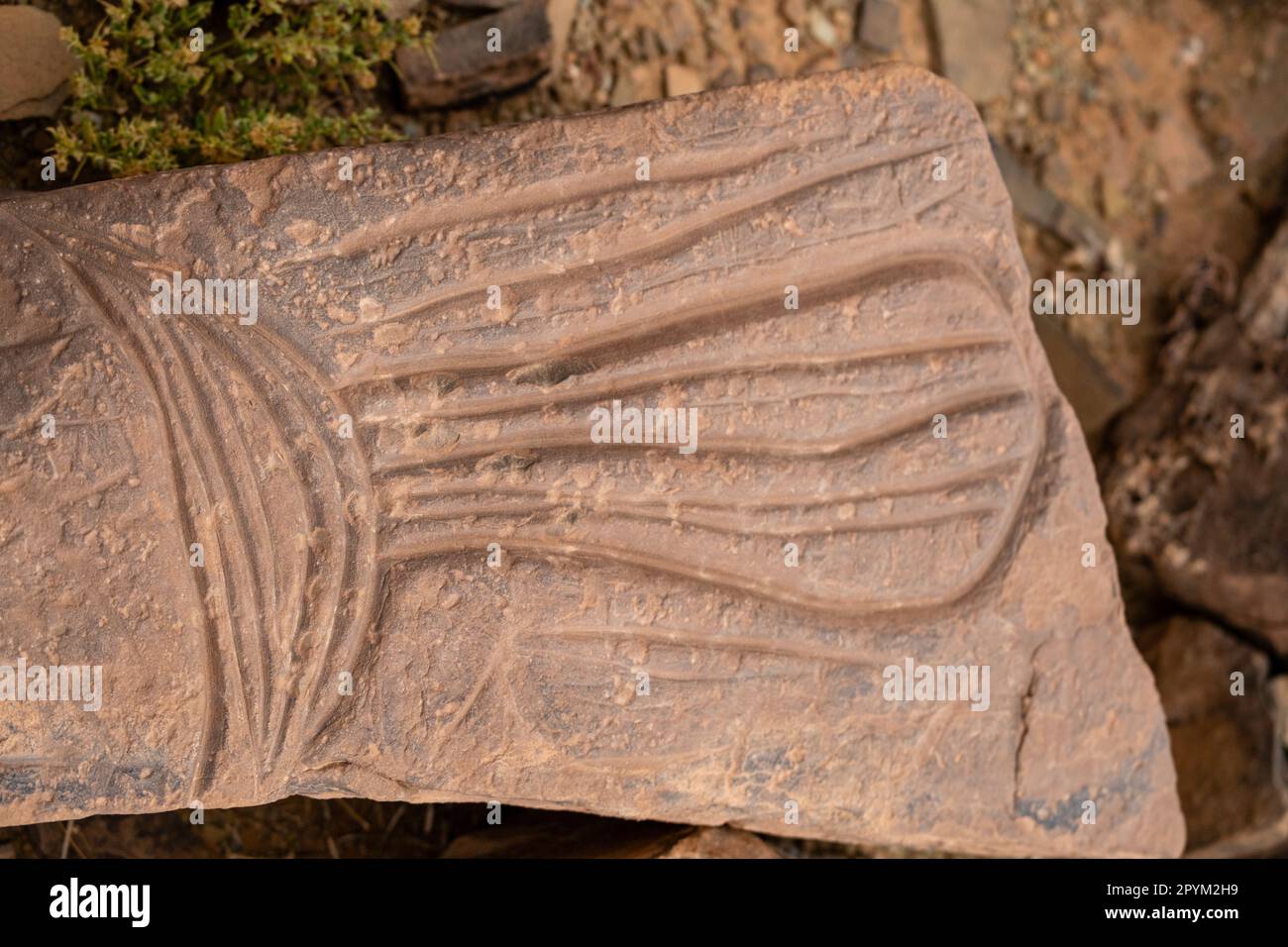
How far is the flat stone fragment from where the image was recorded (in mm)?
2193

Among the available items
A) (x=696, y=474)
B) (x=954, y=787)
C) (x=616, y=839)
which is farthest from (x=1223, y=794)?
(x=696, y=474)

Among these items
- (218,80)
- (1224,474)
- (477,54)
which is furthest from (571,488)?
(1224,474)

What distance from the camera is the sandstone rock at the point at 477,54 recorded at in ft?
10.2

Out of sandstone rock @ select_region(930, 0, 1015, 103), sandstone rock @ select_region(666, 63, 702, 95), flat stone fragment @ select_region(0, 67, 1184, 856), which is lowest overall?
flat stone fragment @ select_region(0, 67, 1184, 856)

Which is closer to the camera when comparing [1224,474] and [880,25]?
[1224,474]

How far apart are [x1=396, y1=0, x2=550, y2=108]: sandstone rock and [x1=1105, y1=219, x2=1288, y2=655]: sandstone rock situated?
2259 millimetres

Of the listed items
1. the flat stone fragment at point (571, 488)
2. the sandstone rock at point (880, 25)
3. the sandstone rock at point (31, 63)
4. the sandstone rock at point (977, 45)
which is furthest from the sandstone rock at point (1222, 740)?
the sandstone rock at point (31, 63)

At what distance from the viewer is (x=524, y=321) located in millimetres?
2266

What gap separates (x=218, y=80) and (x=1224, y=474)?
324cm

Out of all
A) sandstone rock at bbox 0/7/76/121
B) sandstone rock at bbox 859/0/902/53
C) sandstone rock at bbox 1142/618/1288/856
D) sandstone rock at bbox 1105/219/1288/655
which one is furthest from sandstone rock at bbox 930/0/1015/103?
sandstone rock at bbox 0/7/76/121

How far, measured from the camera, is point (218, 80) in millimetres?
3043

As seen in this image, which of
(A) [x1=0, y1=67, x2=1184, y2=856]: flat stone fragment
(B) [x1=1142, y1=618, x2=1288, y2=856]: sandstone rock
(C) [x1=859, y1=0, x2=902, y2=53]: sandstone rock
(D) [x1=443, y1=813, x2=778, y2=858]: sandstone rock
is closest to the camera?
(A) [x1=0, y1=67, x2=1184, y2=856]: flat stone fragment

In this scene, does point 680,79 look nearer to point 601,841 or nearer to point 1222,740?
point 601,841

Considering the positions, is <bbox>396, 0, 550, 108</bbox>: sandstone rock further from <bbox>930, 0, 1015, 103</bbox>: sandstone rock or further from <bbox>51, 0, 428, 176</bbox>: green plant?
<bbox>930, 0, 1015, 103</bbox>: sandstone rock
